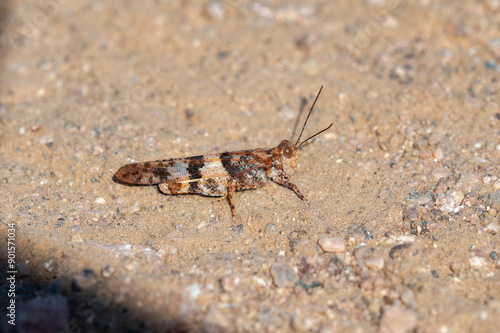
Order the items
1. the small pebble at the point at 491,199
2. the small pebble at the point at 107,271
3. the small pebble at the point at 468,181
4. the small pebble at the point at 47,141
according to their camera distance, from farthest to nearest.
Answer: the small pebble at the point at 47,141 < the small pebble at the point at 468,181 < the small pebble at the point at 491,199 < the small pebble at the point at 107,271

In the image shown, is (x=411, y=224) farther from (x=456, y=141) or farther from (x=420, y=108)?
(x=420, y=108)

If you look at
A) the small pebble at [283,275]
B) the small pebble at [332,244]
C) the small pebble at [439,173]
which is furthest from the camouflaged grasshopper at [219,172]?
the small pebble at [439,173]

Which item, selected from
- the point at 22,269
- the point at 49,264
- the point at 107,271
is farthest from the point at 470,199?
the point at 22,269

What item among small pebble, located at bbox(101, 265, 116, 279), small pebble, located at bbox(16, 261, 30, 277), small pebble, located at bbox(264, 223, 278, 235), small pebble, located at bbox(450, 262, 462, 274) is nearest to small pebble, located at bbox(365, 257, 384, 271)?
small pebble, located at bbox(450, 262, 462, 274)

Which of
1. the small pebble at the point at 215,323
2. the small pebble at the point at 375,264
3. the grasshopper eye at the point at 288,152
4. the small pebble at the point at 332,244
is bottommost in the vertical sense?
the small pebble at the point at 215,323

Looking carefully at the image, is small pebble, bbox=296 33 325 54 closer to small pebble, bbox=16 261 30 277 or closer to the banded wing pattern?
the banded wing pattern

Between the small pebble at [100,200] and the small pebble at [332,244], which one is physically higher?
the small pebble at [100,200]

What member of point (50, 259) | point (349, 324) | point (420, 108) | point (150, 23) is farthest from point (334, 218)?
point (150, 23)

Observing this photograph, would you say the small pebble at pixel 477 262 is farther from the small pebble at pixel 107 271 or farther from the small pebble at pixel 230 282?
the small pebble at pixel 107 271
